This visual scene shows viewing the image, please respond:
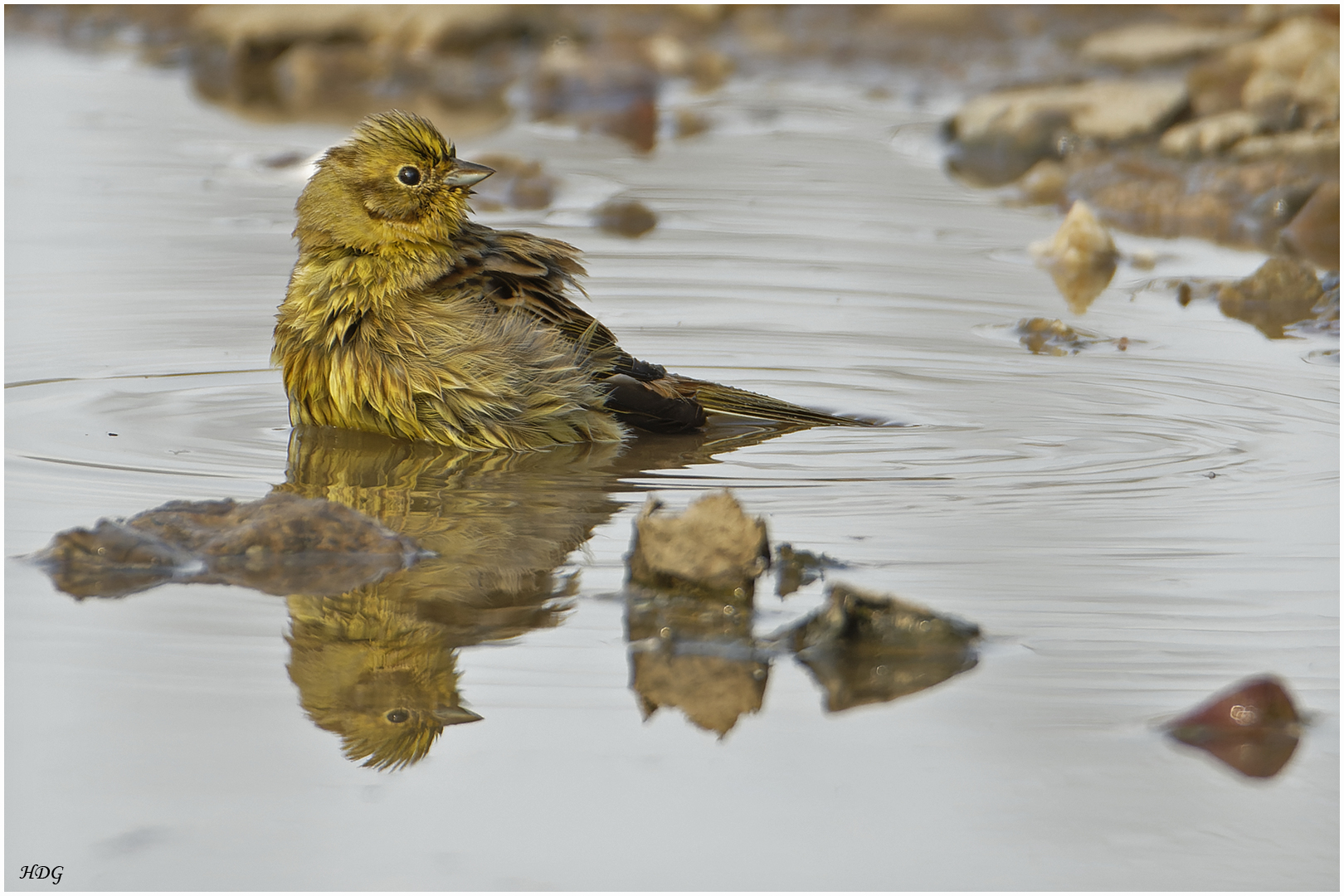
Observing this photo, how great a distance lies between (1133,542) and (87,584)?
2.50 m

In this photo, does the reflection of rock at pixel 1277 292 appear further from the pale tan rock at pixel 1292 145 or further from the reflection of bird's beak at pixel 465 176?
the reflection of bird's beak at pixel 465 176

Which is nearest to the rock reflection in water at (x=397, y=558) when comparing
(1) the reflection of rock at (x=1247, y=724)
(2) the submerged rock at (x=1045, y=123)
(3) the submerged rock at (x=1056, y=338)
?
(1) the reflection of rock at (x=1247, y=724)

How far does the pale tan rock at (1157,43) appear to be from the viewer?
12969 millimetres

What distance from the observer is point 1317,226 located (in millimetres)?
8586

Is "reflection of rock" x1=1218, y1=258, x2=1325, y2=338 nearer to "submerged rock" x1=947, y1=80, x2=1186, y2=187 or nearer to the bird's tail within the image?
the bird's tail

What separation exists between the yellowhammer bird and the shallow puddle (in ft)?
0.68

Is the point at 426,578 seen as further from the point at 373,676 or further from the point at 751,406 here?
the point at 751,406

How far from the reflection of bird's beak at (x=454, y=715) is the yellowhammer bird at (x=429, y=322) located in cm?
204

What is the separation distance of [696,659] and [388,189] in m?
2.36

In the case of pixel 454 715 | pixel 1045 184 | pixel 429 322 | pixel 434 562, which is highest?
pixel 1045 184

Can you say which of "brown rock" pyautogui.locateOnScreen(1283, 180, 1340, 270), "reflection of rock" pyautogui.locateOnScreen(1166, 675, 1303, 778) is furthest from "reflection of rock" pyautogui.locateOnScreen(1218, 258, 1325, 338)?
"reflection of rock" pyautogui.locateOnScreen(1166, 675, 1303, 778)

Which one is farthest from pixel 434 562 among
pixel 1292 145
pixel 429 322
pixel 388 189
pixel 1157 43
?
pixel 1157 43

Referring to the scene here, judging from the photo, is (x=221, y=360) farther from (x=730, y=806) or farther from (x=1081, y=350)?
(x=730, y=806)

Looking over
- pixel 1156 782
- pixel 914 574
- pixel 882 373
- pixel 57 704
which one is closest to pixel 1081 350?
pixel 882 373
